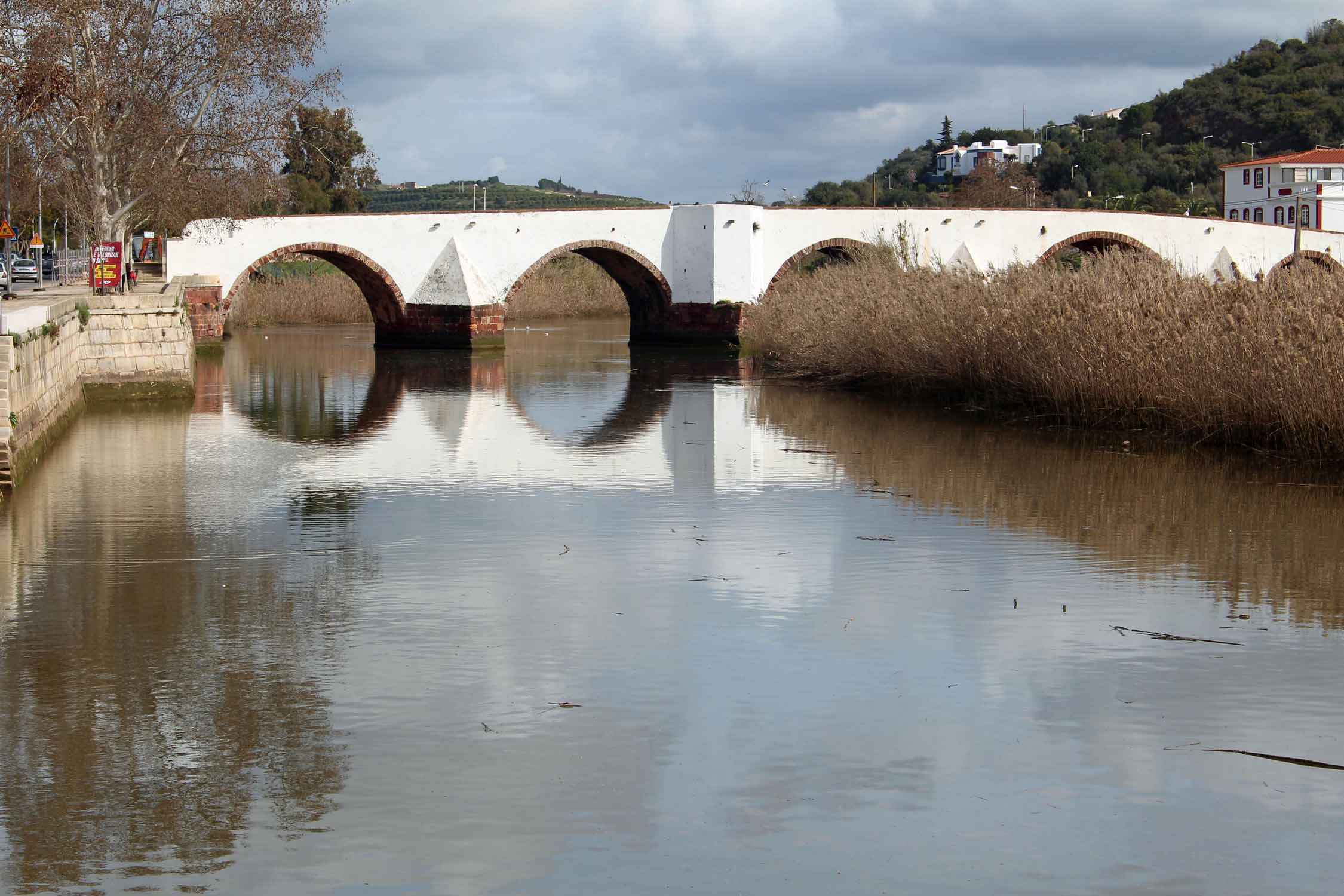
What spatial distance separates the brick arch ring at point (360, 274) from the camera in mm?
31312

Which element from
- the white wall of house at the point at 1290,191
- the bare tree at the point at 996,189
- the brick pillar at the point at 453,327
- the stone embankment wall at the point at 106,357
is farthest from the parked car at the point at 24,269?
the white wall of house at the point at 1290,191

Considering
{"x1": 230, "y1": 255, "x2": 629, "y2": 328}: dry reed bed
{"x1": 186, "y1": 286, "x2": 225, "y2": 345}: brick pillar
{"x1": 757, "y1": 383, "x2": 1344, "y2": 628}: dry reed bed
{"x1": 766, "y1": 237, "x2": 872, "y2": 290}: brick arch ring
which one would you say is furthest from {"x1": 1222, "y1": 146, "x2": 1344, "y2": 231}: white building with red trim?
{"x1": 757, "y1": 383, "x2": 1344, "y2": 628}: dry reed bed

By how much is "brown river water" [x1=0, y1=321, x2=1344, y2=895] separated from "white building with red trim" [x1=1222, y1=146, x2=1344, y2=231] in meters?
63.6

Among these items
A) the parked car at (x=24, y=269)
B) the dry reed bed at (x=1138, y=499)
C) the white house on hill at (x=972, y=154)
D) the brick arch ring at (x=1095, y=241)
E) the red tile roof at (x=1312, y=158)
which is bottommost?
the dry reed bed at (x=1138, y=499)

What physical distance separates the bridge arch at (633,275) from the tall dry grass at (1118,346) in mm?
12554

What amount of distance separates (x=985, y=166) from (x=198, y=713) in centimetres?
6823

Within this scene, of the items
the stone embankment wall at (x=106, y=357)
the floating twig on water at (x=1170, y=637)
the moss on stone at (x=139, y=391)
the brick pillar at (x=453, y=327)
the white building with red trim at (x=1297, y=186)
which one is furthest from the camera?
the white building with red trim at (x=1297, y=186)

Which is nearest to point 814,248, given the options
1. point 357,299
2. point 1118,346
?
point 357,299

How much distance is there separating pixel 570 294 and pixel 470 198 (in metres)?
47.4

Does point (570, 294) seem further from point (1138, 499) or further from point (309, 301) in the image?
point (1138, 499)

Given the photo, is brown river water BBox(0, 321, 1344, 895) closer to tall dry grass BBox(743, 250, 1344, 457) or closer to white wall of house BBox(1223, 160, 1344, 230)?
tall dry grass BBox(743, 250, 1344, 457)

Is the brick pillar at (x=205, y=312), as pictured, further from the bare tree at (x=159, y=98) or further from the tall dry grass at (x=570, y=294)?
the tall dry grass at (x=570, y=294)

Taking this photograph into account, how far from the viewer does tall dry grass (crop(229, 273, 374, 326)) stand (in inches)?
1663

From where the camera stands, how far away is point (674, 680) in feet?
21.9
